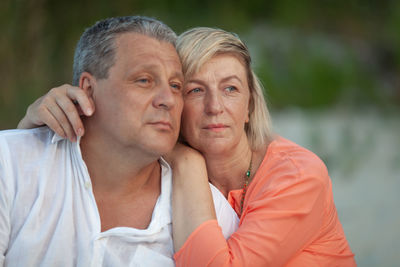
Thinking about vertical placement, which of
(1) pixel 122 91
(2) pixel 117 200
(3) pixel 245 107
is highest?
(1) pixel 122 91

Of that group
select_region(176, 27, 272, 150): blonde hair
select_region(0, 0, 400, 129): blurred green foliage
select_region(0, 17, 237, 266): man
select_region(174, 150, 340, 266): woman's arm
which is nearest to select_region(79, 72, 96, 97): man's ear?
select_region(0, 17, 237, 266): man

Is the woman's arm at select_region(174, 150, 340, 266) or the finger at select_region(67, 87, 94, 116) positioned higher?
the finger at select_region(67, 87, 94, 116)

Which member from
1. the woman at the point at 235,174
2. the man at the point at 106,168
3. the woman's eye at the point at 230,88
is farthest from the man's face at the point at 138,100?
the woman's eye at the point at 230,88

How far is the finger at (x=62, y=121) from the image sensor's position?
1734mm

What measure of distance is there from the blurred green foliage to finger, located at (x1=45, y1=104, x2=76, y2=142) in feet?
13.1

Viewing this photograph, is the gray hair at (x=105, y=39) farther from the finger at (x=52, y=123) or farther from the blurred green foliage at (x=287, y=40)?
the blurred green foliage at (x=287, y=40)

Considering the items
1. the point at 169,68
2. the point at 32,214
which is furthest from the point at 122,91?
the point at 32,214

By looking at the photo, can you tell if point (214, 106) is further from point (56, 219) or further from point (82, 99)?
point (56, 219)

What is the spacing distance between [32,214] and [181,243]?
61cm

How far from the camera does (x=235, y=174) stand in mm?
2229

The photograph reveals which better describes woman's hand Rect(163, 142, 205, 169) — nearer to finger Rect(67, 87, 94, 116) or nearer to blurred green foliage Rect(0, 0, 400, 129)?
finger Rect(67, 87, 94, 116)

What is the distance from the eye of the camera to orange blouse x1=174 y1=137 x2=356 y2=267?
170cm

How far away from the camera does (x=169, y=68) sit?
1.83m

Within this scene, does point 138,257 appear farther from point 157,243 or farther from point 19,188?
point 19,188
